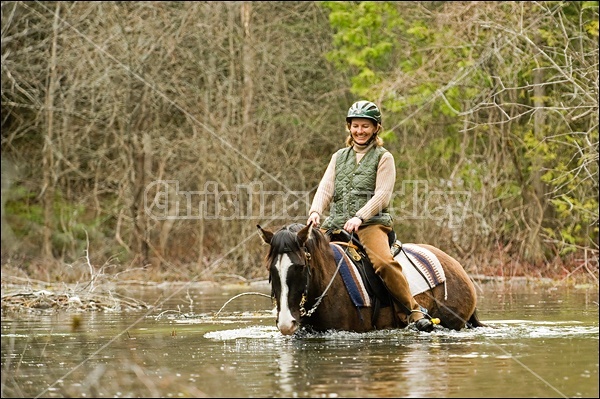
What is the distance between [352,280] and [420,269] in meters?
0.88

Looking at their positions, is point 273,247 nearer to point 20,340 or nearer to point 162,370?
point 162,370

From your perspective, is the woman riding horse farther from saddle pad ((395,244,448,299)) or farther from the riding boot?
saddle pad ((395,244,448,299))

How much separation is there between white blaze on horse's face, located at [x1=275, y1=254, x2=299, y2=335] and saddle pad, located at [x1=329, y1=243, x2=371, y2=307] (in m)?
0.80

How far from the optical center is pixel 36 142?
2992 centimetres

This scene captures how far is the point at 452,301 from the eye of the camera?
36.9ft

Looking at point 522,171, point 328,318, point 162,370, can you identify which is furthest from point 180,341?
point 522,171

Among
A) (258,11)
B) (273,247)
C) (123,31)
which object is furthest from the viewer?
(258,11)

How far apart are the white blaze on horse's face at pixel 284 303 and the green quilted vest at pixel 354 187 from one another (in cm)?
126

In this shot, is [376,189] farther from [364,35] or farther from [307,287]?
[364,35]

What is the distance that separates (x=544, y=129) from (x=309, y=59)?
307 inches

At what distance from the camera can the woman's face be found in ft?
35.9

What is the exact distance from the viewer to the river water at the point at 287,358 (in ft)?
23.2

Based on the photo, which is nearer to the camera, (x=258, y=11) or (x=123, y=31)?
(x=123, y=31)

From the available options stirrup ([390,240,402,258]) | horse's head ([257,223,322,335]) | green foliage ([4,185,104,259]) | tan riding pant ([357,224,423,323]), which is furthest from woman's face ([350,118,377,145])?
green foliage ([4,185,104,259])
